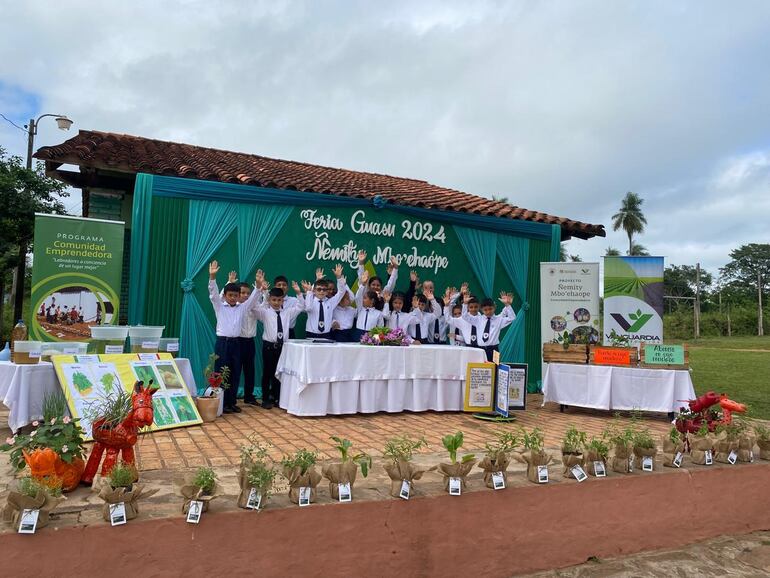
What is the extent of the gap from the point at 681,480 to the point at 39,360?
5.79m

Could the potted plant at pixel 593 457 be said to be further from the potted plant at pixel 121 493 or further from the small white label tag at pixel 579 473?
the potted plant at pixel 121 493

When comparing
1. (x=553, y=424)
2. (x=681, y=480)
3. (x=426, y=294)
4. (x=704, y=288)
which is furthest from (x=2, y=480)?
(x=704, y=288)

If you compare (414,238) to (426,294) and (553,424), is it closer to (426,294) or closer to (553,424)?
(426,294)

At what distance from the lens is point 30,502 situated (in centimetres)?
235

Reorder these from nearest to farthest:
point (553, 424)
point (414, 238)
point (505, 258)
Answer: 1. point (553, 424)
2. point (414, 238)
3. point (505, 258)

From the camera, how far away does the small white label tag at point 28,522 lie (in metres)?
2.30

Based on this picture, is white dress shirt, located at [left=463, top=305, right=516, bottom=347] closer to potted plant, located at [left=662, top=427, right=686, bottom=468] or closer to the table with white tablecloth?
the table with white tablecloth

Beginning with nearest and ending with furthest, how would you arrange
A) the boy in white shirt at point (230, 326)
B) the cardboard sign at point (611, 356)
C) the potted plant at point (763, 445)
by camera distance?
the potted plant at point (763, 445)
the boy in white shirt at point (230, 326)
the cardboard sign at point (611, 356)

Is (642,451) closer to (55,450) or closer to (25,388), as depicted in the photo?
(55,450)

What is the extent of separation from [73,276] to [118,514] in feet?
17.5

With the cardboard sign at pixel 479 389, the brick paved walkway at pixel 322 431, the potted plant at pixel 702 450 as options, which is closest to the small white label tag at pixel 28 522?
the brick paved walkway at pixel 322 431

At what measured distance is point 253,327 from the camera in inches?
280

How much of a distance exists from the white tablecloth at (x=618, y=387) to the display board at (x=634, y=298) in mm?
902

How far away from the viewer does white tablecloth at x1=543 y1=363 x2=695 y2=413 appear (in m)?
7.18
